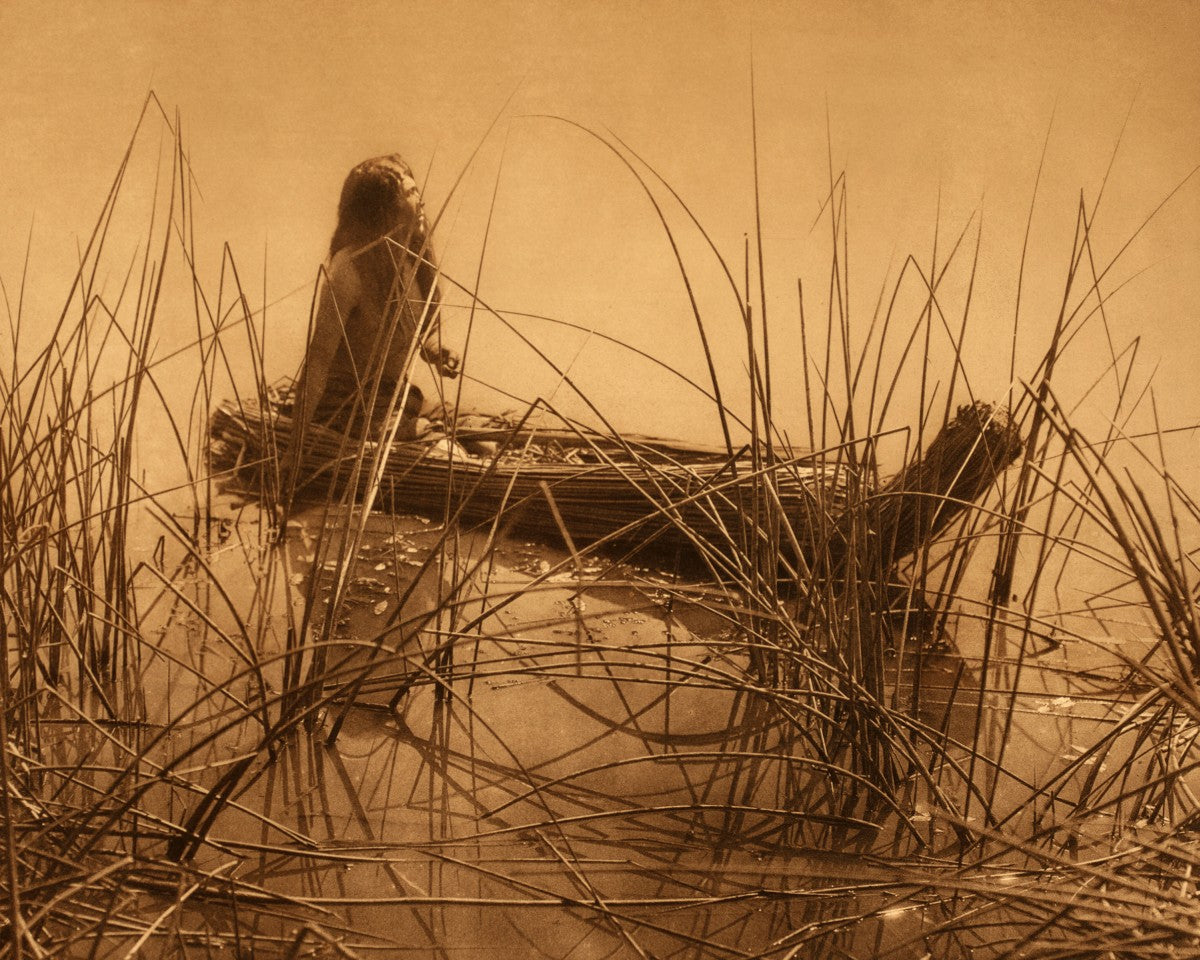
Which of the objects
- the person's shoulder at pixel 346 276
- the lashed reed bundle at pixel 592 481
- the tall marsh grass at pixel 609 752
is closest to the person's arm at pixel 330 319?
the person's shoulder at pixel 346 276

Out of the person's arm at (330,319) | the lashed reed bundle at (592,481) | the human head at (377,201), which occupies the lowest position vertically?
the lashed reed bundle at (592,481)

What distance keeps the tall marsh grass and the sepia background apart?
0.84 meters

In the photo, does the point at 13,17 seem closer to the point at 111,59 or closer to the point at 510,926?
the point at 111,59

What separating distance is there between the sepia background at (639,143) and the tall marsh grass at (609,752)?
844 mm

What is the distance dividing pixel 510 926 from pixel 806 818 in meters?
0.33

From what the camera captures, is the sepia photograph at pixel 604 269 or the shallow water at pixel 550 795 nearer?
the shallow water at pixel 550 795

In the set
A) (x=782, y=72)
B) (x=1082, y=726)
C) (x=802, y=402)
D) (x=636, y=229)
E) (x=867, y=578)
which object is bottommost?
(x=1082, y=726)

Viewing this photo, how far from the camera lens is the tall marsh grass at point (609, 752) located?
35.9 inches

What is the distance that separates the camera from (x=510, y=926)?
1038 millimetres

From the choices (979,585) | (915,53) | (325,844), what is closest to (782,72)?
(915,53)

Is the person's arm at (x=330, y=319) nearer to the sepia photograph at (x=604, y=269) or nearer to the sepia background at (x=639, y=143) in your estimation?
the sepia photograph at (x=604, y=269)

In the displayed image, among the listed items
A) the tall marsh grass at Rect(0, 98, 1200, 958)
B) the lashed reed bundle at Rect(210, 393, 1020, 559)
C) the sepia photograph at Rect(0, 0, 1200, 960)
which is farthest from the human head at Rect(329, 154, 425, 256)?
the tall marsh grass at Rect(0, 98, 1200, 958)

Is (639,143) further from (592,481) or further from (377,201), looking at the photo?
(592,481)

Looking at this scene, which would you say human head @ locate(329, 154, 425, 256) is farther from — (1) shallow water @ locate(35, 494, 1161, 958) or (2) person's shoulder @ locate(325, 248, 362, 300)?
(1) shallow water @ locate(35, 494, 1161, 958)
